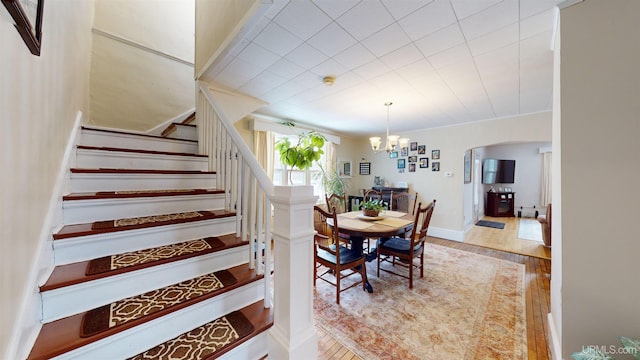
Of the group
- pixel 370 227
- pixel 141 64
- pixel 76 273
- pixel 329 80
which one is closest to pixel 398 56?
pixel 329 80

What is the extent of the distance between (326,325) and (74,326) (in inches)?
64.5

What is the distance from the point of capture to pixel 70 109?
5.44ft

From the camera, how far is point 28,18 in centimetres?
78

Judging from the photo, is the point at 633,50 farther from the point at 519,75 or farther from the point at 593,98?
the point at 519,75

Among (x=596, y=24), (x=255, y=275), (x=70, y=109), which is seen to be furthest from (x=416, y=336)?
(x=70, y=109)

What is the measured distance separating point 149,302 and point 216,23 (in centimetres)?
243

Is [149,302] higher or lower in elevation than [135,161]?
lower

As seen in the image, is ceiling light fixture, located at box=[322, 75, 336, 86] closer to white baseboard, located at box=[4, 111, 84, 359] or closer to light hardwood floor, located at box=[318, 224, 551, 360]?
white baseboard, located at box=[4, 111, 84, 359]

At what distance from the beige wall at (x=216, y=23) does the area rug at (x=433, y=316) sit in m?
2.63

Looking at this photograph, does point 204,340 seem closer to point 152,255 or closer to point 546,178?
point 152,255

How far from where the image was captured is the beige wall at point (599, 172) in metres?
1.22

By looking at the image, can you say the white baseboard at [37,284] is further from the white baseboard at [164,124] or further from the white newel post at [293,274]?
the white baseboard at [164,124]

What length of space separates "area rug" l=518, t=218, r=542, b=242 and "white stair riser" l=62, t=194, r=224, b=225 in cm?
605

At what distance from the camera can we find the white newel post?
1.13 m
